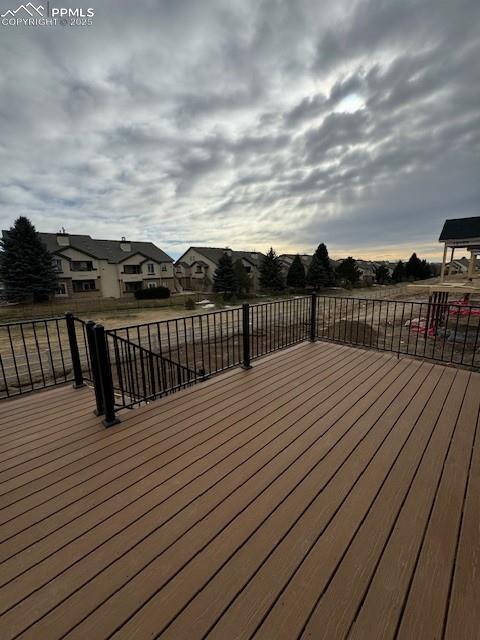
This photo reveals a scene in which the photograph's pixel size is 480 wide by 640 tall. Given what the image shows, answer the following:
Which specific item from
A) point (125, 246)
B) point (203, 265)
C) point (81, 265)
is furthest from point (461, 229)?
point (203, 265)

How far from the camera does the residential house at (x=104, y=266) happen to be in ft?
88.0

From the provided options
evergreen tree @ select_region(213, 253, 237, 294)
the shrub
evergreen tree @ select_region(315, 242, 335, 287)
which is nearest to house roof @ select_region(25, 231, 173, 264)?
the shrub

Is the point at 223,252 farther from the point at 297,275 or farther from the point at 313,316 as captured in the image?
the point at 313,316

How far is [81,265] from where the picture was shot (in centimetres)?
2775

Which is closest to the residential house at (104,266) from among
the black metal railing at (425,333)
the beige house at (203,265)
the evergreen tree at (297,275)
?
the beige house at (203,265)

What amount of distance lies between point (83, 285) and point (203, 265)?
1696cm

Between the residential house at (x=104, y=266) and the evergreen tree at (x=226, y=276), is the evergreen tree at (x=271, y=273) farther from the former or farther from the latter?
the residential house at (x=104, y=266)

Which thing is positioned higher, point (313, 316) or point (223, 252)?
point (223, 252)

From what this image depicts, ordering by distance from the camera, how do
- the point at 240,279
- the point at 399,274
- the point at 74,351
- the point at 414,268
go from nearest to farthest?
the point at 74,351
the point at 240,279
the point at 399,274
the point at 414,268

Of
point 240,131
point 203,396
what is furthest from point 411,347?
point 240,131

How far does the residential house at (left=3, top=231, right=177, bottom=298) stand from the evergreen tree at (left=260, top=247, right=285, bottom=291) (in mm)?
12582

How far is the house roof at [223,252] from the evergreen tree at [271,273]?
713 cm

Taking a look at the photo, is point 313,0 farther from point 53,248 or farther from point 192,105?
point 53,248

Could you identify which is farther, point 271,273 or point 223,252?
point 223,252
